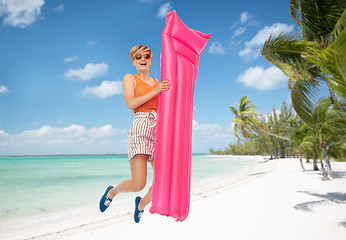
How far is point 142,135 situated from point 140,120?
103mm

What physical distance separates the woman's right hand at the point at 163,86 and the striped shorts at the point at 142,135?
0.25m

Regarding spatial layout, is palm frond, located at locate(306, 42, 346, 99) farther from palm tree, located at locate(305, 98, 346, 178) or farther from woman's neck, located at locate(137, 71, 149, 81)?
palm tree, located at locate(305, 98, 346, 178)

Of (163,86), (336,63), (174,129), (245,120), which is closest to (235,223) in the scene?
(336,63)

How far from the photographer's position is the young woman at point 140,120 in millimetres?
1375

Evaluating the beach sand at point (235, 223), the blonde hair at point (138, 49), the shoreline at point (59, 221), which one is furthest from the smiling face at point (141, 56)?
the shoreline at point (59, 221)

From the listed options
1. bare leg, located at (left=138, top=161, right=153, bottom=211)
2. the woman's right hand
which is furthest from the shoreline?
the woman's right hand

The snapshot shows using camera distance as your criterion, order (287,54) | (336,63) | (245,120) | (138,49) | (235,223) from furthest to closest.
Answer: (245,120)
(287,54)
(235,223)
(336,63)
(138,49)

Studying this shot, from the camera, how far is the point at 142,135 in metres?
1.41

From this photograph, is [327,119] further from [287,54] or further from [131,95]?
[131,95]

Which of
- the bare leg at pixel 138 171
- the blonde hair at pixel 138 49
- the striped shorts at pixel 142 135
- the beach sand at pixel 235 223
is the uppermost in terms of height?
the blonde hair at pixel 138 49

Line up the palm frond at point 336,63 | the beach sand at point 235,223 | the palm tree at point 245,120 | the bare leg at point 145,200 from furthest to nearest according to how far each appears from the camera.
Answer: the palm tree at point 245,120 → the beach sand at point 235,223 → the palm frond at point 336,63 → the bare leg at point 145,200

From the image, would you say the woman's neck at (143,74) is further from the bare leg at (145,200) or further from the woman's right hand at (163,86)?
the bare leg at (145,200)

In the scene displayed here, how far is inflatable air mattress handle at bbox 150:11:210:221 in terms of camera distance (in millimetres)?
1257

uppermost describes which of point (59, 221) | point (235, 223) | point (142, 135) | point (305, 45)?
point (305, 45)
